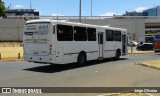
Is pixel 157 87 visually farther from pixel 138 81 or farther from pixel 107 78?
pixel 107 78

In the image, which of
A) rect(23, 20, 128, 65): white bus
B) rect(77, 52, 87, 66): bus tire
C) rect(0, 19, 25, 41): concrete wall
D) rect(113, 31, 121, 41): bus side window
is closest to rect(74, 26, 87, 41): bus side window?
rect(23, 20, 128, 65): white bus

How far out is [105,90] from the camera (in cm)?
1308

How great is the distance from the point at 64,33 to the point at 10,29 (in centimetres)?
6775

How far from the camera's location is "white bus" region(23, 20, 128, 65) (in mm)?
20469

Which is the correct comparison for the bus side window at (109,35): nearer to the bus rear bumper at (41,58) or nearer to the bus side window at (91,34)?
the bus side window at (91,34)

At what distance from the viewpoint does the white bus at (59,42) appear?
2047 cm

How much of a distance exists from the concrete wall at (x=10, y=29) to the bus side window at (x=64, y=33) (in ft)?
218

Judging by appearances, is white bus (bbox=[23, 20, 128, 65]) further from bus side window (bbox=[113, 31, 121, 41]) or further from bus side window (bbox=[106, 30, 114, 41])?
bus side window (bbox=[113, 31, 121, 41])

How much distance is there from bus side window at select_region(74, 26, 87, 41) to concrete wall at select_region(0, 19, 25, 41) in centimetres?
6455

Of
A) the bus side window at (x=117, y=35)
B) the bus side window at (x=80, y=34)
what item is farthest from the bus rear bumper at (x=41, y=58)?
the bus side window at (x=117, y=35)

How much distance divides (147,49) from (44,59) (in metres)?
39.2

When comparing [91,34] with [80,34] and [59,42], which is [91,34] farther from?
[59,42]

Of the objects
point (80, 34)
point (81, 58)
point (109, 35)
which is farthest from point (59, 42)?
point (109, 35)

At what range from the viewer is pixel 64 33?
2144cm
